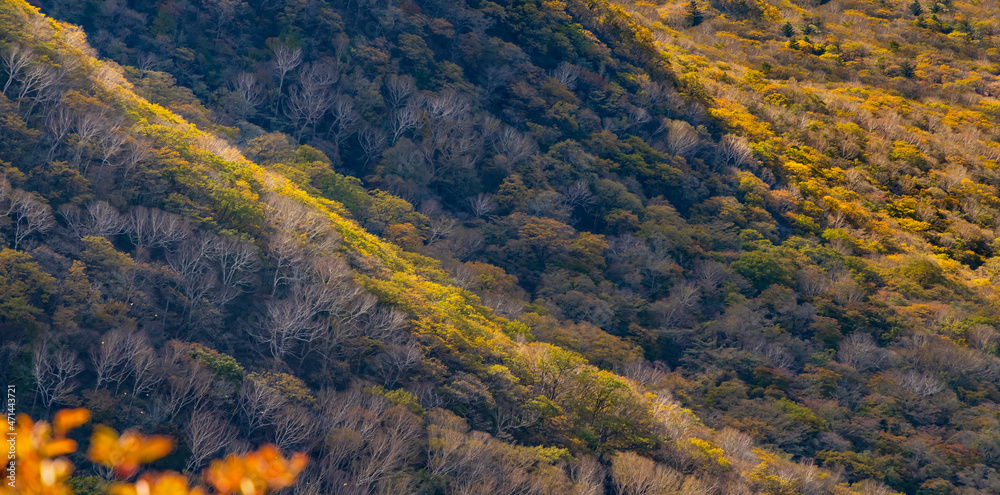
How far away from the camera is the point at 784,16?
378 feet

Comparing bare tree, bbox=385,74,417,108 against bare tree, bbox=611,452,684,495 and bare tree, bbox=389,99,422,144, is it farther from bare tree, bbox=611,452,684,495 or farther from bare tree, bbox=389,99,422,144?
bare tree, bbox=611,452,684,495

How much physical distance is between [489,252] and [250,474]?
5397 centimetres

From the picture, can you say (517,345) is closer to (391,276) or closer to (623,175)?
(391,276)

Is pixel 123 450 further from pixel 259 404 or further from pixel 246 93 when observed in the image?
pixel 246 93

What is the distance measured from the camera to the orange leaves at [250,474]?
12.8ft

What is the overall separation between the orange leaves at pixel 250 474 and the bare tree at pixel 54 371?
28.2 m

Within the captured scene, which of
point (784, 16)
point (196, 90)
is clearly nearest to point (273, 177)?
point (196, 90)

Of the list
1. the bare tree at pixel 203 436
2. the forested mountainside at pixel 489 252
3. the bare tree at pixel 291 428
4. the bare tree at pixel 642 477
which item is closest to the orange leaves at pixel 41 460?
the forested mountainside at pixel 489 252

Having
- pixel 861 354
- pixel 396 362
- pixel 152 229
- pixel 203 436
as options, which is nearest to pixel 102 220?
pixel 152 229

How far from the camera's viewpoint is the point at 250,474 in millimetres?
4105

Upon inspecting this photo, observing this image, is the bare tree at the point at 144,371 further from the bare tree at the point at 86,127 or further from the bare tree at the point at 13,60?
the bare tree at the point at 13,60

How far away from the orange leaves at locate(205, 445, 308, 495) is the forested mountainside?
24305mm

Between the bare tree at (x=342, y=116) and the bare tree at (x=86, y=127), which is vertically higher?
the bare tree at (x=86, y=127)

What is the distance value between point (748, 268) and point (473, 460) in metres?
34.5
